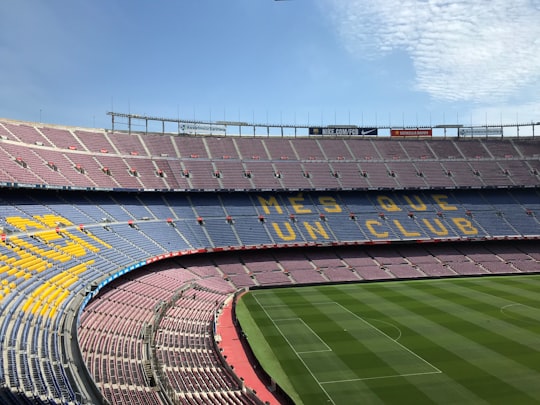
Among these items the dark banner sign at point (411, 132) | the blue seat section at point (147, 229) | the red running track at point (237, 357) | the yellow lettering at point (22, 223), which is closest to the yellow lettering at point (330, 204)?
the blue seat section at point (147, 229)

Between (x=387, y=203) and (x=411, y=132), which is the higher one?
(x=411, y=132)

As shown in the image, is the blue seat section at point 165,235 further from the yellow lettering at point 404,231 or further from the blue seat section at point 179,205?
the yellow lettering at point 404,231

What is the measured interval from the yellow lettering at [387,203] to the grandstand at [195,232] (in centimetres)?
43

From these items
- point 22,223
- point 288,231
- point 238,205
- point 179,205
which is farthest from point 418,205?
point 22,223

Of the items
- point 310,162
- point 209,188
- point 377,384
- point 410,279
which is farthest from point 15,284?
point 310,162

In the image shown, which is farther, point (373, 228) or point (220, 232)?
point (373, 228)

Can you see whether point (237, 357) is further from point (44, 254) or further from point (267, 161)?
point (267, 161)

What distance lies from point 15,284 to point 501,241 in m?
54.1

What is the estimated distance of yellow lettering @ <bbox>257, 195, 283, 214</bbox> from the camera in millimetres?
52519

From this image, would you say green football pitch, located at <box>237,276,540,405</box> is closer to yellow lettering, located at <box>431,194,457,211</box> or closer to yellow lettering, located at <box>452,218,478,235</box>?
yellow lettering, located at <box>452,218,478,235</box>

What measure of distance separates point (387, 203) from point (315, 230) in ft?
41.0

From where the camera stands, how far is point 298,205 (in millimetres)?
54094

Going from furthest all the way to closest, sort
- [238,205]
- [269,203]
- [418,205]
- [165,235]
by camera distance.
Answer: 1. [418,205]
2. [269,203]
3. [238,205]
4. [165,235]

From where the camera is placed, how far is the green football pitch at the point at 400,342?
68.0ft
